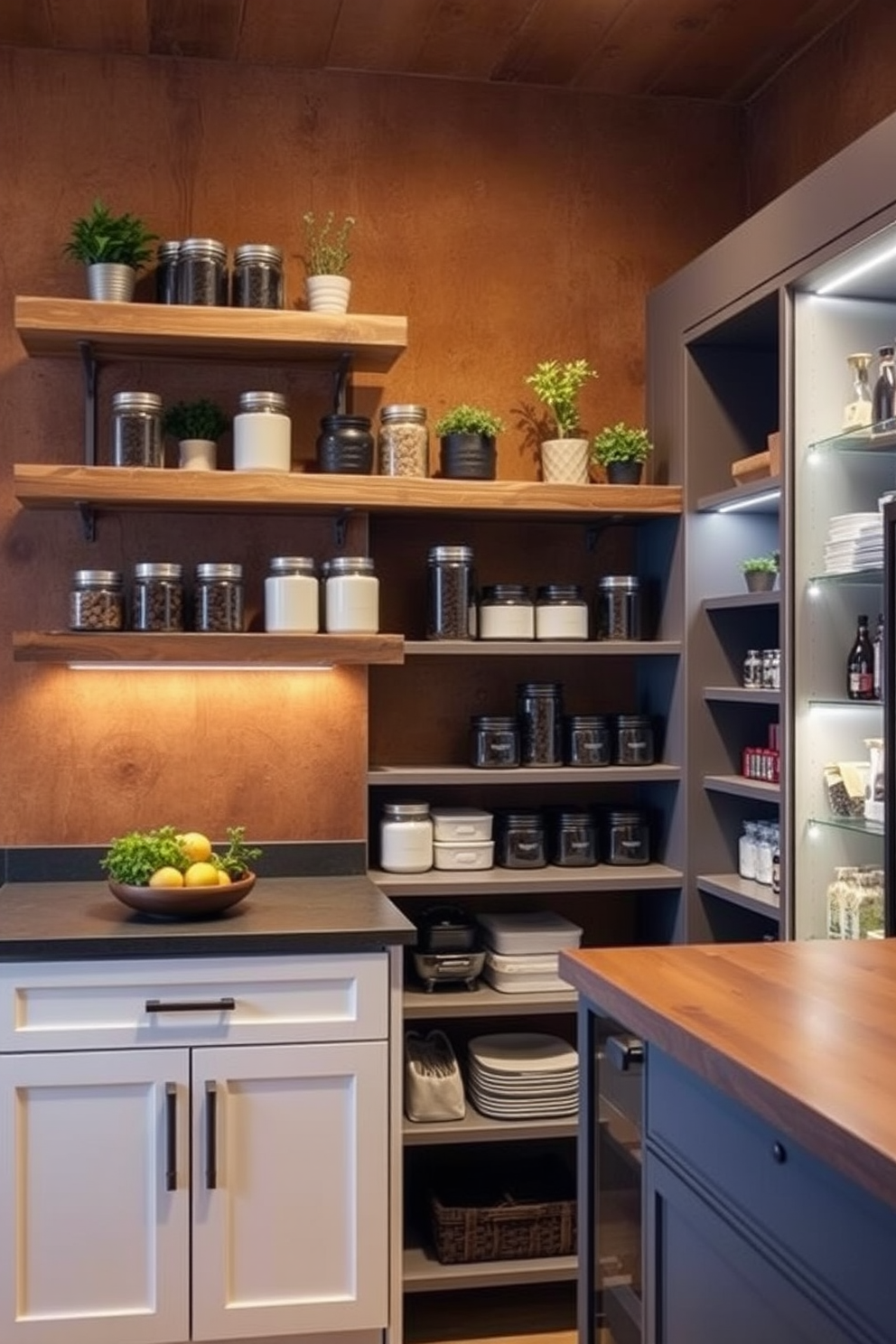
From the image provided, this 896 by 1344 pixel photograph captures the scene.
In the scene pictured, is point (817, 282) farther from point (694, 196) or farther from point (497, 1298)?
point (497, 1298)

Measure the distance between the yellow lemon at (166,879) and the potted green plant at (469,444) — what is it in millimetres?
1068

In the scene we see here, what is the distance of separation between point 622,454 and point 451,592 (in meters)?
0.52

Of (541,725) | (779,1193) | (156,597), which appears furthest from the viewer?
(541,725)

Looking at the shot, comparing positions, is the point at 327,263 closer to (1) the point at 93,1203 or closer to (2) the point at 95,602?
(2) the point at 95,602

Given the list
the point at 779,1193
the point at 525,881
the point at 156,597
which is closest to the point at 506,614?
the point at 525,881

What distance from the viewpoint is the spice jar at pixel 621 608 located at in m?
3.10

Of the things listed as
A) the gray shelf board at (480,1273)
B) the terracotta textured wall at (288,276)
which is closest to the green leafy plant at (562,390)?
the terracotta textured wall at (288,276)

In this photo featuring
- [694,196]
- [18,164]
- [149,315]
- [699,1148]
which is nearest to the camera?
[699,1148]

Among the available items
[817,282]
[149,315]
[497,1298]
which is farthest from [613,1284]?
[149,315]

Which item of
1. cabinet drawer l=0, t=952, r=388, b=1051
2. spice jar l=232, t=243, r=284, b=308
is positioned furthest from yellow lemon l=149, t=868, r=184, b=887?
spice jar l=232, t=243, r=284, b=308

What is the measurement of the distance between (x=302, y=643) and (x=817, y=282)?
1.25m

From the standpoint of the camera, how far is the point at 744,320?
2818mm

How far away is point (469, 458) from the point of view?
2.98m

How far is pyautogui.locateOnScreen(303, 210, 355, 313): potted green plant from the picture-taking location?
290 centimetres
